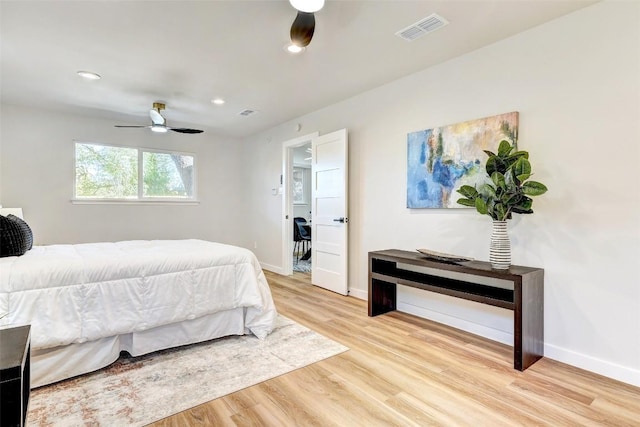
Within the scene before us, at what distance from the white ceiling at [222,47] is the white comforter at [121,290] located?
66.5 inches

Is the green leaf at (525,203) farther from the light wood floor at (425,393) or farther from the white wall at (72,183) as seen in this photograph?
the white wall at (72,183)

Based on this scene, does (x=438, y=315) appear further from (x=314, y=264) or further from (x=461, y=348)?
(x=314, y=264)

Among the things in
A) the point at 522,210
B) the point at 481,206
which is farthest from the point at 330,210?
the point at 522,210

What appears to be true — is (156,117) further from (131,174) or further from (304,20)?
(304,20)

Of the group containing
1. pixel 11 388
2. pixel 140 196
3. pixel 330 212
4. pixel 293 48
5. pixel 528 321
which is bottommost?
pixel 528 321

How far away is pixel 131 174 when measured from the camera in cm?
520

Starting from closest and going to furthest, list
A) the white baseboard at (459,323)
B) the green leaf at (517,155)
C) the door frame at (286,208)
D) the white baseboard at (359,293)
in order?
1. the green leaf at (517,155)
2. the white baseboard at (459,323)
3. the white baseboard at (359,293)
4. the door frame at (286,208)

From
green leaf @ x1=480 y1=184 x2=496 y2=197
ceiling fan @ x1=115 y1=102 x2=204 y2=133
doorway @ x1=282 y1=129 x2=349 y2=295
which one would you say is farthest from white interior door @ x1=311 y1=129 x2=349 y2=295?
green leaf @ x1=480 y1=184 x2=496 y2=197

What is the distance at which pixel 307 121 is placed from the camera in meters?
4.71

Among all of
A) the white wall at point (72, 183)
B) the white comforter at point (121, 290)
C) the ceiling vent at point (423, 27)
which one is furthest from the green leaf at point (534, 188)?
the white wall at point (72, 183)

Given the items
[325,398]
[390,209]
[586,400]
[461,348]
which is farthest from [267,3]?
[586,400]

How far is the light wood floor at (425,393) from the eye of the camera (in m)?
1.68

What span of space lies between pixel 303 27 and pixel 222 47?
1125 millimetres

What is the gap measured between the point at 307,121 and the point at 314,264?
206 centimetres
